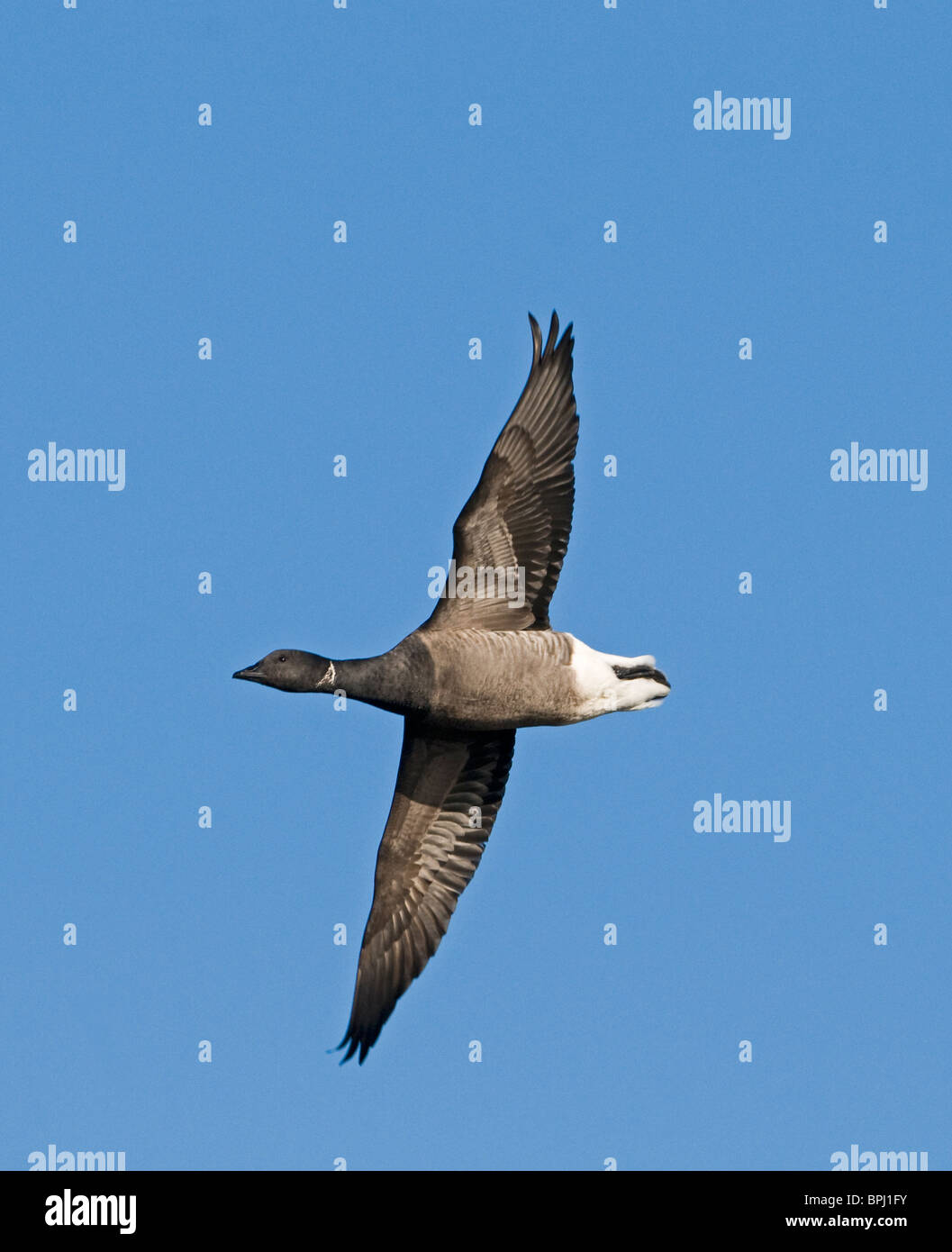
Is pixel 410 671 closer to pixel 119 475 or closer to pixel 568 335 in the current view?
pixel 568 335

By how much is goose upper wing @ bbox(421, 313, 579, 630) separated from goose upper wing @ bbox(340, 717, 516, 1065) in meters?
1.45

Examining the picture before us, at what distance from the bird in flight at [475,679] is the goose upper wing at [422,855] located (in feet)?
0.04

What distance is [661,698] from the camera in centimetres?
1836

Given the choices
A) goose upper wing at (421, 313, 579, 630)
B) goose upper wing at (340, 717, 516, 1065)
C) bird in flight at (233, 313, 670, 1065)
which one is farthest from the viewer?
goose upper wing at (340, 717, 516, 1065)

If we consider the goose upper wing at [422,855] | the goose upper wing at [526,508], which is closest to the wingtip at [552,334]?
the goose upper wing at [526,508]

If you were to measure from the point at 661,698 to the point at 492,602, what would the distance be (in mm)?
1953

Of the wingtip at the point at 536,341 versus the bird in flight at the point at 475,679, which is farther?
the wingtip at the point at 536,341

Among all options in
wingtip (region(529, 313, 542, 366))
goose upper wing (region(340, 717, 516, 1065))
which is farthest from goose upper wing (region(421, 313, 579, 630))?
goose upper wing (region(340, 717, 516, 1065))

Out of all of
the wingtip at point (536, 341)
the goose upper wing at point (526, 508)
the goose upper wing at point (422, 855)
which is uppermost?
the wingtip at point (536, 341)

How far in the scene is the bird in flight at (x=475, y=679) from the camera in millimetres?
17234

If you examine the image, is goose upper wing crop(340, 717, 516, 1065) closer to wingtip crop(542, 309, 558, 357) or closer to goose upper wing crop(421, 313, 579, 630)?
goose upper wing crop(421, 313, 579, 630)

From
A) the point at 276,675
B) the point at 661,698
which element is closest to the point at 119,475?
the point at 276,675

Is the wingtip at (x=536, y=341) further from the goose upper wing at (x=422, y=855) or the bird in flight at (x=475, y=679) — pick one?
the goose upper wing at (x=422, y=855)

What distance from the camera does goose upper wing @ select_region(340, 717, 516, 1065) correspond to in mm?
18719
